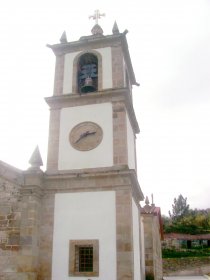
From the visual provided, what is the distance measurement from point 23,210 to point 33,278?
6.67 feet

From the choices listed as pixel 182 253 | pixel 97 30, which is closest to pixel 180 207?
pixel 182 253

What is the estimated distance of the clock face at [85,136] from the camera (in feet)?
41.3

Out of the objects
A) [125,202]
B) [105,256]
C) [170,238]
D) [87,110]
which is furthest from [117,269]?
[170,238]

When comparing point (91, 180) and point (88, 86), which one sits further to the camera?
point (88, 86)

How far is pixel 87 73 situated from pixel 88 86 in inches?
39.7

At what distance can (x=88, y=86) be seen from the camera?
45.2 ft

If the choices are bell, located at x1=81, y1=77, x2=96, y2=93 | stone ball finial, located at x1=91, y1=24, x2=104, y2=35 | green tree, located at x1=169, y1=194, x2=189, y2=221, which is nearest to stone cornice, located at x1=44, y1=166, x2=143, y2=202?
bell, located at x1=81, y1=77, x2=96, y2=93

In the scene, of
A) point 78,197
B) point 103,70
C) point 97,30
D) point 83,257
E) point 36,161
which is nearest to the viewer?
point 83,257

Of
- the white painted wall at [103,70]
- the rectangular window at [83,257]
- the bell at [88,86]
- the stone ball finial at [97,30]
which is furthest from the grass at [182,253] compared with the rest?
the rectangular window at [83,257]

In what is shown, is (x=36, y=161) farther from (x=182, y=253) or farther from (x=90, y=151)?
(x=182, y=253)

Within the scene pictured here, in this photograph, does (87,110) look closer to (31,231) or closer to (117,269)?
(31,231)

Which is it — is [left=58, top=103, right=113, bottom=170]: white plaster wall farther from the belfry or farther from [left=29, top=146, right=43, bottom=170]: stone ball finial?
[left=29, top=146, right=43, bottom=170]: stone ball finial

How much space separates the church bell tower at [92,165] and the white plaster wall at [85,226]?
1.1 inches

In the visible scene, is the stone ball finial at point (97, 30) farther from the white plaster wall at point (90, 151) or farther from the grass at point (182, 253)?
the grass at point (182, 253)
